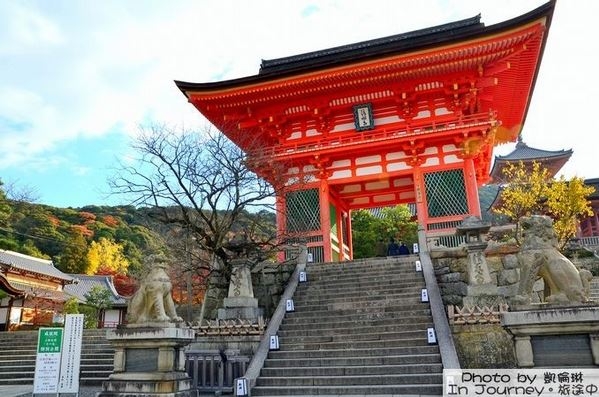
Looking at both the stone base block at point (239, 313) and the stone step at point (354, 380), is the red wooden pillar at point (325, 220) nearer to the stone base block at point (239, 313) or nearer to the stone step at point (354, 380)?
the stone base block at point (239, 313)

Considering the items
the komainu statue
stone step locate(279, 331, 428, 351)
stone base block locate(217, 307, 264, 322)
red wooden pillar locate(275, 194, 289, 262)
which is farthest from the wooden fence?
red wooden pillar locate(275, 194, 289, 262)

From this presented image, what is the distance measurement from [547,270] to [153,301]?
6.04 metres

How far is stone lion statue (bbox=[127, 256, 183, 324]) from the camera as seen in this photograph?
23.7ft

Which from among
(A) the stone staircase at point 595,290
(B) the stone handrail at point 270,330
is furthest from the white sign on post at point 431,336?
(A) the stone staircase at point 595,290

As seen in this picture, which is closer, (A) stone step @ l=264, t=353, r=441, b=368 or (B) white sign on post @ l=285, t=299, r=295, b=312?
(A) stone step @ l=264, t=353, r=441, b=368

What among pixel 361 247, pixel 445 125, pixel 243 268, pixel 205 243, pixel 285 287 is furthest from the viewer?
pixel 361 247

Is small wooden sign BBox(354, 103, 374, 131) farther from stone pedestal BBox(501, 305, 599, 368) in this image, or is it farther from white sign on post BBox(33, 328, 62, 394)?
stone pedestal BBox(501, 305, 599, 368)

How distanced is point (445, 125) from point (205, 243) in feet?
32.4

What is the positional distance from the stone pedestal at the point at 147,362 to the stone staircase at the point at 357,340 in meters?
1.95

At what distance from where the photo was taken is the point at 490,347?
899cm

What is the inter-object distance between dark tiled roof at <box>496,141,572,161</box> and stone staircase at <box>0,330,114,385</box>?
29.6 metres

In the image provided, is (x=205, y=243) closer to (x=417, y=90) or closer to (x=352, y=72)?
(x=352, y=72)

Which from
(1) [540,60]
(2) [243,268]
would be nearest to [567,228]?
(1) [540,60]

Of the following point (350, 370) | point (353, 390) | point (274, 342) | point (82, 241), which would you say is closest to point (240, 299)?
point (274, 342)
